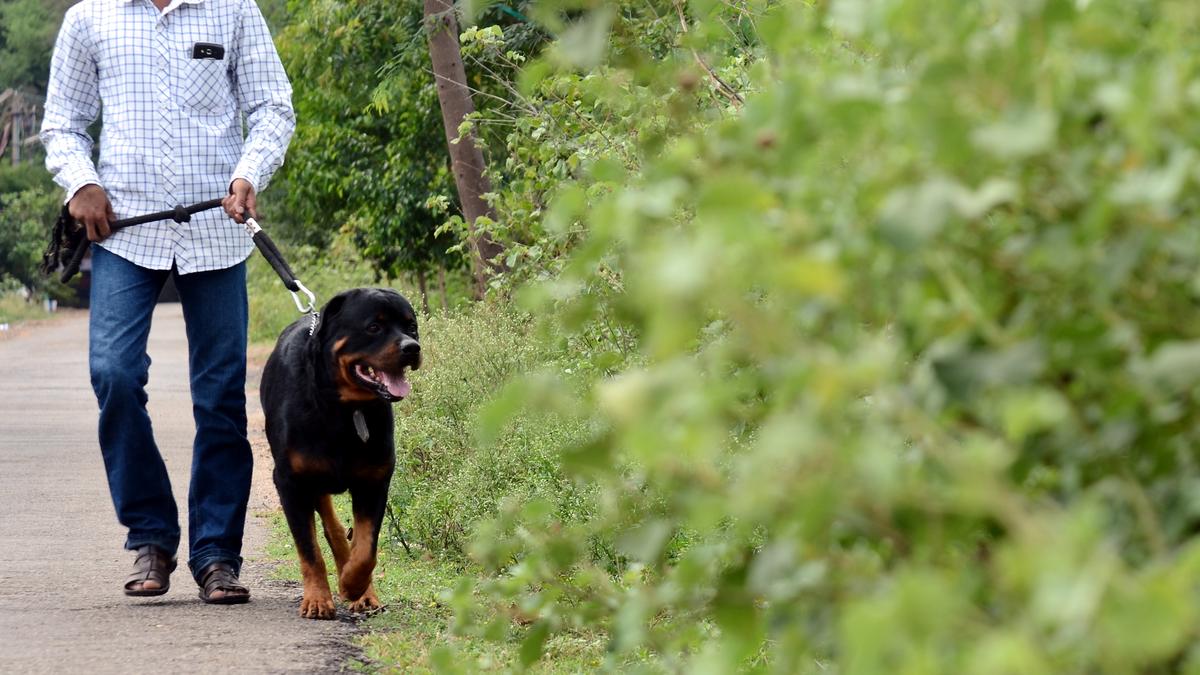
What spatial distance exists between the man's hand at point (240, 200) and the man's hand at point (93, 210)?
0.40 meters

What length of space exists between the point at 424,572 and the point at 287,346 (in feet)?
3.74

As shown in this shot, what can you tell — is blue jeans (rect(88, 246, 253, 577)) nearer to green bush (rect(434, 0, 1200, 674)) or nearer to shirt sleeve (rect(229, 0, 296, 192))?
shirt sleeve (rect(229, 0, 296, 192))

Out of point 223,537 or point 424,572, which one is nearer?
point 223,537

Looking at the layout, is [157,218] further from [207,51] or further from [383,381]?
[383,381]

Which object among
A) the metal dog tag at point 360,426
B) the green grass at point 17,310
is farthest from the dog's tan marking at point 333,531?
the green grass at point 17,310

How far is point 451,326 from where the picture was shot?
10.1 meters

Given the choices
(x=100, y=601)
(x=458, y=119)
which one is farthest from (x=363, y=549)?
(x=458, y=119)

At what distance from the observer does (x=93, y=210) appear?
5965 mm

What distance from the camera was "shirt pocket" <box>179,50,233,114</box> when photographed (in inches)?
245

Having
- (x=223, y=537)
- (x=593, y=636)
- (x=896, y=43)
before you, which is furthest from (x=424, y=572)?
(x=896, y=43)

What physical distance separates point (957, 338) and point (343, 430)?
14.3 feet

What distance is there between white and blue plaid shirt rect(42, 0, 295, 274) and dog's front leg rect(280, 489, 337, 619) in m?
0.92

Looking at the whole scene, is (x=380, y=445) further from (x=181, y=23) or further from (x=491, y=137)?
(x=491, y=137)

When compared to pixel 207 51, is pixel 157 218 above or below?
below
